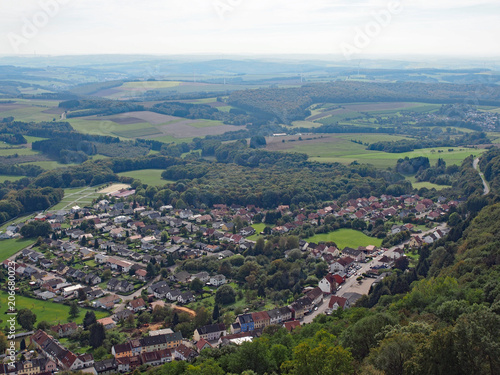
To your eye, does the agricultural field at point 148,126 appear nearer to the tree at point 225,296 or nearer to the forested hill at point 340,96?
the forested hill at point 340,96

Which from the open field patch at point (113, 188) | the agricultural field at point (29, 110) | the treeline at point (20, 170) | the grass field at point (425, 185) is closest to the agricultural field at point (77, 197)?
the open field patch at point (113, 188)

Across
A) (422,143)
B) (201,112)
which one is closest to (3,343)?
(422,143)

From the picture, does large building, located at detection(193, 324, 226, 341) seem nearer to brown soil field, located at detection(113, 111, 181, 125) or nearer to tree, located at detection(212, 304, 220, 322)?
tree, located at detection(212, 304, 220, 322)

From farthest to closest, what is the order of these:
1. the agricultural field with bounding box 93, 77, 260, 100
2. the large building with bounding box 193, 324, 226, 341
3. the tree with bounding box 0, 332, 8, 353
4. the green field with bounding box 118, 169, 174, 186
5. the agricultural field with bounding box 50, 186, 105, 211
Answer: the agricultural field with bounding box 93, 77, 260, 100 → the green field with bounding box 118, 169, 174, 186 → the agricultural field with bounding box 50, 186, 105, 211 → the large building with bounding box 193, 324, 226, 341 → the tree with bounding box 0, 332, 8, 353

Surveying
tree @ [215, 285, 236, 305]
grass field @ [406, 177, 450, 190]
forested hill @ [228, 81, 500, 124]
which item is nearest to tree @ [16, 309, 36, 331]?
tree @ [215, 285, 236, 305]

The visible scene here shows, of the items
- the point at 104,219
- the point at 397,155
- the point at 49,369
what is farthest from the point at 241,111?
the point at 49,369
